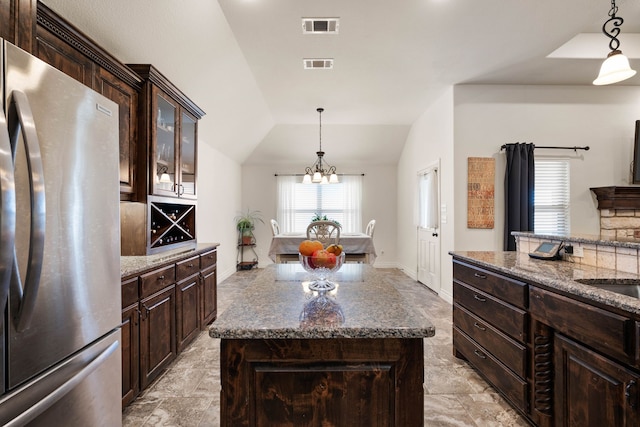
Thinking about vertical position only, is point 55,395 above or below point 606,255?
below

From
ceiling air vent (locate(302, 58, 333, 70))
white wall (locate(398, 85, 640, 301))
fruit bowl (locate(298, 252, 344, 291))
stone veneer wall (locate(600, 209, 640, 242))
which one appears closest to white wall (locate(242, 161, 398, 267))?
white wall (locate(398, 85, 640, 301))

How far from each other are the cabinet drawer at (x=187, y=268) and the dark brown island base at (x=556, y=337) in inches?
89.6

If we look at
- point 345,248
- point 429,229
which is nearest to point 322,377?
point 345,248

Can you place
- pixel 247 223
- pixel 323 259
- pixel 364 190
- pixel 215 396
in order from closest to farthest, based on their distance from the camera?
pixel 323 259
pixel 215 396
pixel 247 223
pixel 364 190

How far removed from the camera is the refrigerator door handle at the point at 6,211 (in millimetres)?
811

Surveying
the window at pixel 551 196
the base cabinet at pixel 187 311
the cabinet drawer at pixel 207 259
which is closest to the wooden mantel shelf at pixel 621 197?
the window at pixel 551 196

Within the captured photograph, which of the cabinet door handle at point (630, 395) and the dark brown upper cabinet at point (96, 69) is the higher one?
the dark brown upper cabinet at point (96, 69)

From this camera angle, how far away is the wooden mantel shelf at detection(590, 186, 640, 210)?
3.85 metres

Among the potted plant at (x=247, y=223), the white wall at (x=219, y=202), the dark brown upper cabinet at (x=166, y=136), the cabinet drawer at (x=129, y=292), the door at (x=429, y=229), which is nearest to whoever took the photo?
the cabinet drawer at (x=129, y=292)

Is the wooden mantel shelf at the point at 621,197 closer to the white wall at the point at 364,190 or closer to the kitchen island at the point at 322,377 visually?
the white wall at the point at 364,190

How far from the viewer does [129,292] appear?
1840 millimetres

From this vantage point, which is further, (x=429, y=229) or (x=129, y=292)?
(x=429, y=229)

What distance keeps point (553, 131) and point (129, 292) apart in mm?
4986

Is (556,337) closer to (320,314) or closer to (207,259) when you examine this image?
(320,314)
